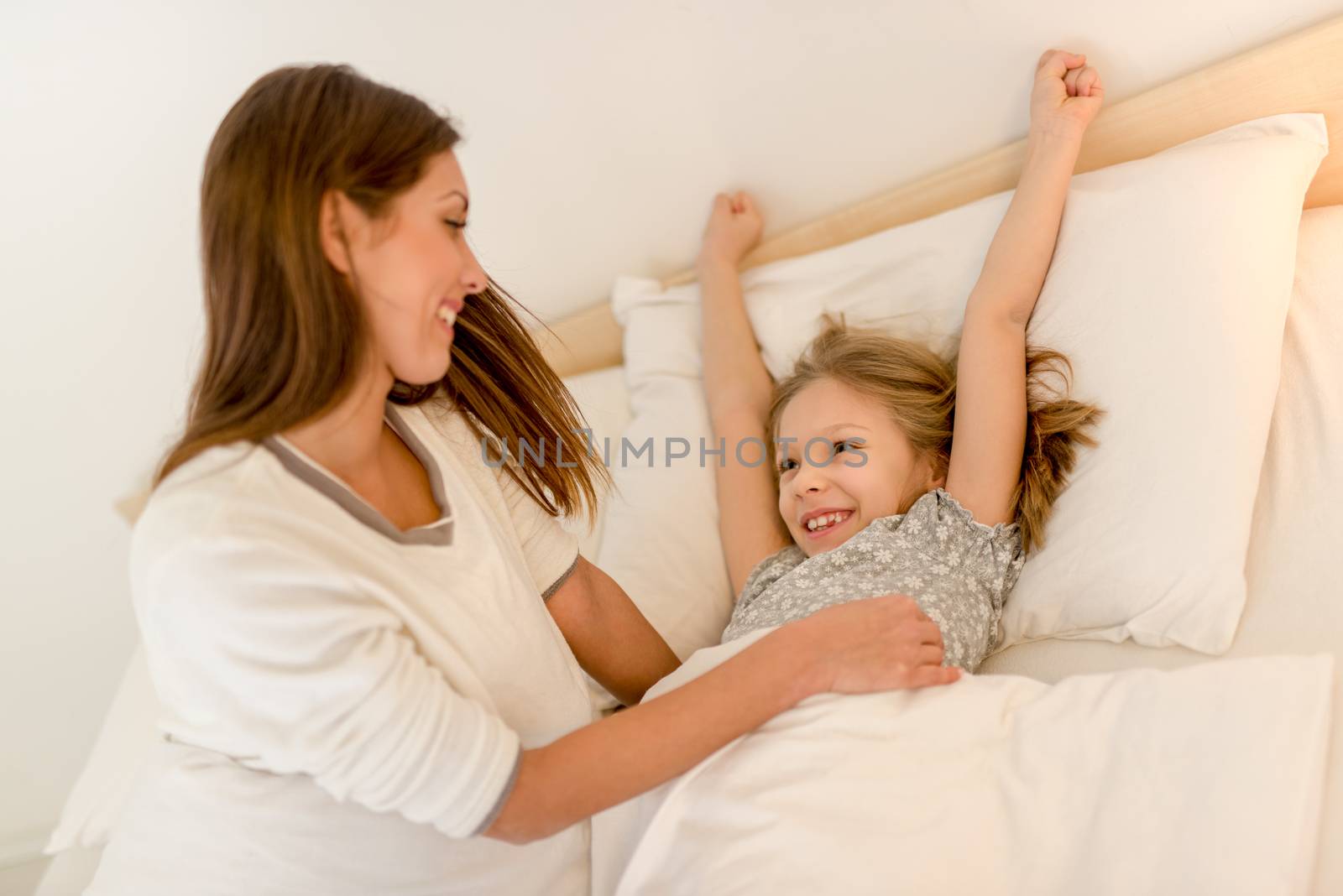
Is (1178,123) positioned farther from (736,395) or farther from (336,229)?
(336,229)

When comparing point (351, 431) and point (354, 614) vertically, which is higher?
point (351, 431)

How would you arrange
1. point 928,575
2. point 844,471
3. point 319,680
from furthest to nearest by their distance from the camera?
point 844,471 < point 928,575 < point 319,680

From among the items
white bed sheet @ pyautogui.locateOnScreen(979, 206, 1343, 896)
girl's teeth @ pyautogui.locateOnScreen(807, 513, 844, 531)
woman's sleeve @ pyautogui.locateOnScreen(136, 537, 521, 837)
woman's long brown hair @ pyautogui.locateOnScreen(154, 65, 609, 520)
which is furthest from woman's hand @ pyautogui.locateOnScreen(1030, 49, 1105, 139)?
woman's sleeve @ pyautogui.locateOnScreen(136, 537, 521, 837)

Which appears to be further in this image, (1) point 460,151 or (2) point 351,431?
(1) point 460,151

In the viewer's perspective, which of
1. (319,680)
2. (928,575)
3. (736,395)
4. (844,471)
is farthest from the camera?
(736,395)

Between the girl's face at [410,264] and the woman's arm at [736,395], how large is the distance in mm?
561

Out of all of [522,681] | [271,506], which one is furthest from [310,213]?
[522,681]

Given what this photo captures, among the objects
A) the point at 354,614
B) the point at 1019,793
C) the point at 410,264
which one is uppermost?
the point at 410,264

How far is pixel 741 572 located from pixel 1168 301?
1.95 feet

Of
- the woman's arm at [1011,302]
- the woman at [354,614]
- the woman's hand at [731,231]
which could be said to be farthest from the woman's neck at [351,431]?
the woman's hand at [731,231]

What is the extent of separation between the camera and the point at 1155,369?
1067 mm

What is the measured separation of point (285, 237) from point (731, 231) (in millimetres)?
937

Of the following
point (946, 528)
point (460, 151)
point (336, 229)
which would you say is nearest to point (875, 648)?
point (946, 528)

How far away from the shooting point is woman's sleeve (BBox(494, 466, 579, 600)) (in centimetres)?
106
